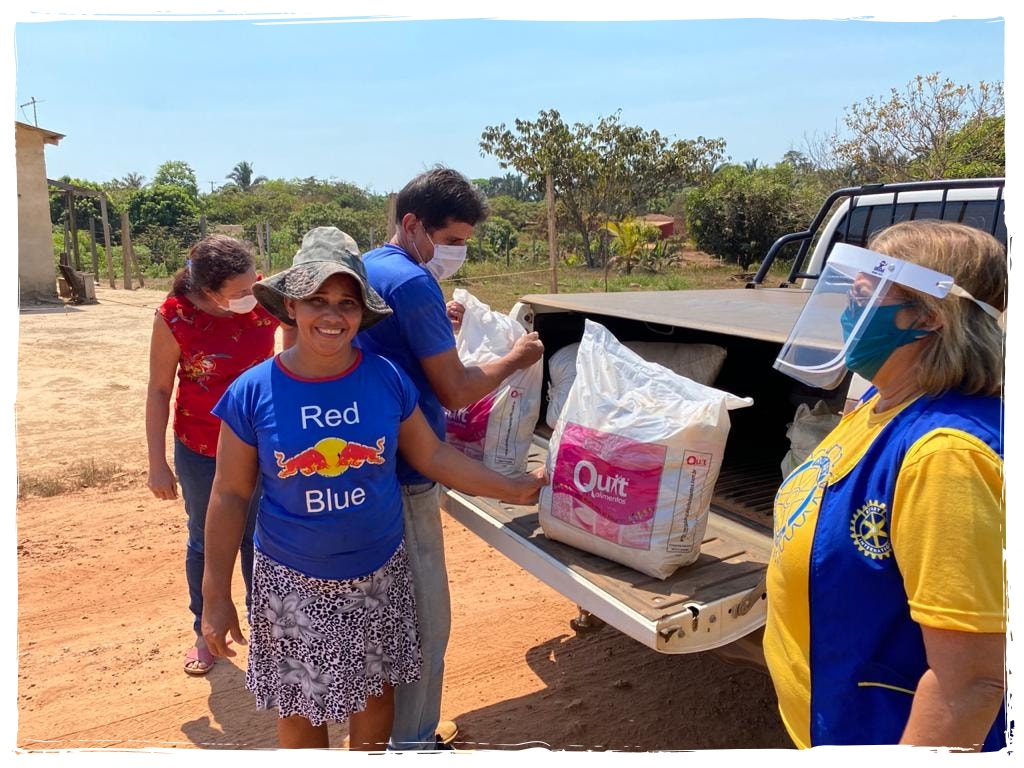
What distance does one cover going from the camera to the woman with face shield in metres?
1.19

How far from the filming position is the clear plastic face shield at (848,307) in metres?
1.36

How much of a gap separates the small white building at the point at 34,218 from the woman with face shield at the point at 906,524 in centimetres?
1792

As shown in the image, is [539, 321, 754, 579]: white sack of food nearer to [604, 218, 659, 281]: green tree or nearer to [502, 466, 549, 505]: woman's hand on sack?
[502, 466, 549, 505]: woman's hand on sack

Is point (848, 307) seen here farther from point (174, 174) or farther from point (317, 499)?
point (174, 174)

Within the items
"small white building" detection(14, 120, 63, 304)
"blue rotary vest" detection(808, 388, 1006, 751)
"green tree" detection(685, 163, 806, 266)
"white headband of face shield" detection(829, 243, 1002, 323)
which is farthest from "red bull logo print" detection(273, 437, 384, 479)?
"green tree" detection(685, 163, 806, 266)

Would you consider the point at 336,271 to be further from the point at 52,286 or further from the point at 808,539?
the point at 52,286

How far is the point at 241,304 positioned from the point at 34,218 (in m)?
15.9

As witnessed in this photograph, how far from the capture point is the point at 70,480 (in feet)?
18.9

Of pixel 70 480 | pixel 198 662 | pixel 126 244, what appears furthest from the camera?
pixel 126 244

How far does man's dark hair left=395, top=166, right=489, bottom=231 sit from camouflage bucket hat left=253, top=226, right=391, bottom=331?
1.02 ft

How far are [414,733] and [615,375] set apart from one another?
1288 millimetres

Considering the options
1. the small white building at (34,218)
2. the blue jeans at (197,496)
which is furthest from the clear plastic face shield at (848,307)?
the small white building at (34,218)

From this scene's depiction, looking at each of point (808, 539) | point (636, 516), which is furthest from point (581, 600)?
point (808, 539)

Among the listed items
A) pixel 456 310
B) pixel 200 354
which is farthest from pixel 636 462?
pixel 200 354
